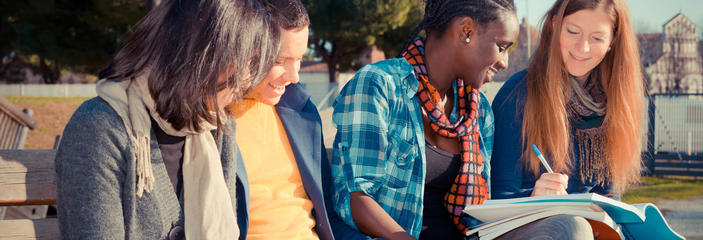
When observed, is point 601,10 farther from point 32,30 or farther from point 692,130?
point 32,30

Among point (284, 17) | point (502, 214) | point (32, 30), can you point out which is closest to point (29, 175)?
point (284, 17)

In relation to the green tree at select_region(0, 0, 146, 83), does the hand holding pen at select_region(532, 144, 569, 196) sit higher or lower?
lower

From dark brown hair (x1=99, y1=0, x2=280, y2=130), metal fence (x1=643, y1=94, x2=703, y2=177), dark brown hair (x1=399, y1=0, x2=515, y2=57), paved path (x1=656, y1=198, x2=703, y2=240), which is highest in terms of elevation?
dark brown hair (x1=399, y1=0, x2=515, y2=57)

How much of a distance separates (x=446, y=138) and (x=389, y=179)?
1.23ft

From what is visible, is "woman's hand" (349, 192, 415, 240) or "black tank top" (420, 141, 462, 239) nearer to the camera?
"woman's hand" (349, 192, 415, 240)

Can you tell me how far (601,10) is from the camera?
104 inches

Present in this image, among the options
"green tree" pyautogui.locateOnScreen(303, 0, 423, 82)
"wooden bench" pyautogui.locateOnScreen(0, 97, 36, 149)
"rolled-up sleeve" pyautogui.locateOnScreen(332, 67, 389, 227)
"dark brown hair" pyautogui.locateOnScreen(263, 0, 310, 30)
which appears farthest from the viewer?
"green tree" pyautogui.locateOnScreen(303, 0, 423, 82)

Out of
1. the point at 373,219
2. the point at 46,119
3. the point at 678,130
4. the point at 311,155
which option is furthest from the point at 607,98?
the point at 46,119

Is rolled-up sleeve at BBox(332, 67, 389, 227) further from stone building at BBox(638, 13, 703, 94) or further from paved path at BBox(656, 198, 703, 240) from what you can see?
stone building at BBox(638, 13, 703, 94)

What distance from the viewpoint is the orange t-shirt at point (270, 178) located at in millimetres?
2129

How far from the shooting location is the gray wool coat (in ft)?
5.24

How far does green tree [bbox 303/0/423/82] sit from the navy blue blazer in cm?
1564

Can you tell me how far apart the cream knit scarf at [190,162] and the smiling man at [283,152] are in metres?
0.17

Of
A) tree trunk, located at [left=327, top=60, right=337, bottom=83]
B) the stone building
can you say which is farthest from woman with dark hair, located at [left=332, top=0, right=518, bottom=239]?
the stone building
